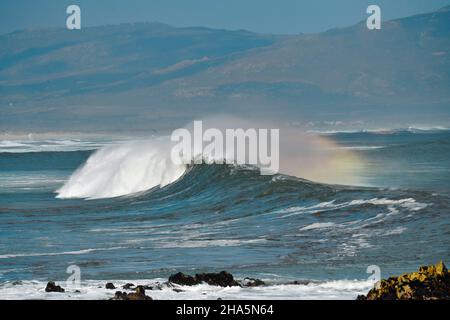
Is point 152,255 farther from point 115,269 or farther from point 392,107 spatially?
point 392,107

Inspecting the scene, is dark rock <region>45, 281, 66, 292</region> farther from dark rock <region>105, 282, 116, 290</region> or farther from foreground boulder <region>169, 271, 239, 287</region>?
foreground boulder <region>169, 271, 239, 287</region>

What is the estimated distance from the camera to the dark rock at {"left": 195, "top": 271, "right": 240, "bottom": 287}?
13656mm

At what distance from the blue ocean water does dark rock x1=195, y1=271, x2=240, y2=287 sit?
1.10 meters

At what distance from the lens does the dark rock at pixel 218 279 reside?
13.7 meters

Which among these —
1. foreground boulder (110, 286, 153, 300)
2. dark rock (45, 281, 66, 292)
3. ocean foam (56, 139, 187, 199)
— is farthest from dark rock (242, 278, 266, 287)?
ocean foam (56, 139, 187, 199)

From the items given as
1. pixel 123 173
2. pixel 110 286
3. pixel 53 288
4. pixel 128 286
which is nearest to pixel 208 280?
pixel 128 286

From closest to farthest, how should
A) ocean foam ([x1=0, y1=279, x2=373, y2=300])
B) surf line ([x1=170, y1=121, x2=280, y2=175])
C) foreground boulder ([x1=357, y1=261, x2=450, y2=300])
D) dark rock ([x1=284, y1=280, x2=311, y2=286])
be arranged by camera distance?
foreground boulder ([x1=357, y1=261, x2=450, y2=300]), ocean foam ([x1=0, y1=279, x2=373, y2=300]), dark rock ([x1=284, y1=280, x2=311, y2=286]), surf line ([x1=170, y1=121, x2=280, y2=175])

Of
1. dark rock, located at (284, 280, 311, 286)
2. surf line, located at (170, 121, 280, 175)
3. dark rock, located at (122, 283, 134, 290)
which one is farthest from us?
surf line, located at (170, 121, 280, 175)

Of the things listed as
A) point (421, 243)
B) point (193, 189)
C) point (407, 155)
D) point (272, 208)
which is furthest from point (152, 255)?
point (407, 155)

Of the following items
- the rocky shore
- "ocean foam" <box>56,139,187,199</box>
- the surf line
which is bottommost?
"ocean foam" <box>56,139,187,199</box>

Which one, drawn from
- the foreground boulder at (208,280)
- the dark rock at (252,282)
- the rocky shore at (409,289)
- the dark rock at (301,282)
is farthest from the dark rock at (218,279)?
the dark rock at (301,282)

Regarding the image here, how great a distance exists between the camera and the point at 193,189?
→ 30.5 m

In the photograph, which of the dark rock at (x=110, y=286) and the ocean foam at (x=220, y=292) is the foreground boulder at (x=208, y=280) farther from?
the dark rock at (x=110, y=286)

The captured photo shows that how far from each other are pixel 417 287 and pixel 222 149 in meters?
25.7
